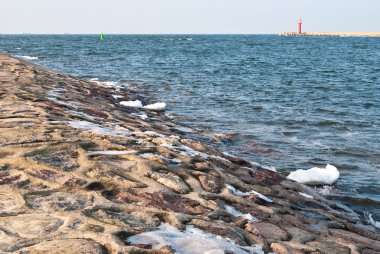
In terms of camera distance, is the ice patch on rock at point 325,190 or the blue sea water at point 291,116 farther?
the blue sea water at point 291,116

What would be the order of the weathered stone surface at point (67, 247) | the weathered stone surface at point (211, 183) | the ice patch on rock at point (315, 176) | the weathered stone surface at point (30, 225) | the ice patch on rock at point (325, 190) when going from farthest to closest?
the ice patch on rock at point (315, 176)
the ice patch on rock at point (325, 190)
the weathered stone surface at point (211, 183)
the weathered stone surface at point (30, 225)
the weathered stone surface at point (67, 247)

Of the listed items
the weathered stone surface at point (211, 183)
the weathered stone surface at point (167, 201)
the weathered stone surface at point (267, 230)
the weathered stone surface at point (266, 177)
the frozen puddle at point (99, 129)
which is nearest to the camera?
the weathered stone surface at point (267, 230)

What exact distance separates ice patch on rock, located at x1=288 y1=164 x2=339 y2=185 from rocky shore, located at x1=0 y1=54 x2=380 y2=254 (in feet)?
2.99

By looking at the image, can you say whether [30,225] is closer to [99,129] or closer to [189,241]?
[189,241]

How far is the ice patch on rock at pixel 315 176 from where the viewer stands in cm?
738

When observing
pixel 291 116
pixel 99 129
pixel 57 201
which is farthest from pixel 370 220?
pixel 291 116

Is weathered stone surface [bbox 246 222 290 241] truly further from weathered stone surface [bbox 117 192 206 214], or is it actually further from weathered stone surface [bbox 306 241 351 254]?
weathered stone surface [bbox 117 192 206 214]

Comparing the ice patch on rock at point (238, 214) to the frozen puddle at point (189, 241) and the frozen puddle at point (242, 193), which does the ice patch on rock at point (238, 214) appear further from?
the frozen puddle at point (189, 241)

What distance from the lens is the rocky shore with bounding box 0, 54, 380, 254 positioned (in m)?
3.23

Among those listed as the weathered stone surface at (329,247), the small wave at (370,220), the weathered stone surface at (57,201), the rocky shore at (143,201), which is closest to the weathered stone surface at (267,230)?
the rocky shore at (143,201)

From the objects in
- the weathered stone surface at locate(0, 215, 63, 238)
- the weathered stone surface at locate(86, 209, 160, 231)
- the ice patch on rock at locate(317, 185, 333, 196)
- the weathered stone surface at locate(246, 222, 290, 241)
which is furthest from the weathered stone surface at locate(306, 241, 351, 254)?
the ice patch on rock at locate(317, 185, 333, 196)

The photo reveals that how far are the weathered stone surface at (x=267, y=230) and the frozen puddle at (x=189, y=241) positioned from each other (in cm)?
37

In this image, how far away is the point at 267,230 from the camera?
3984 millimetres

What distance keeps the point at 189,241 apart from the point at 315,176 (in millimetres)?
4655
